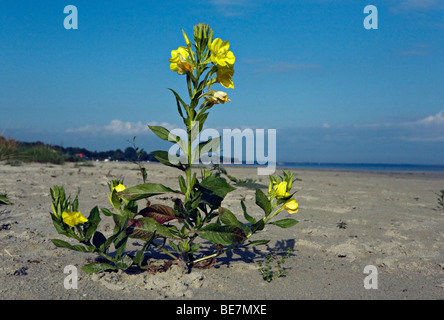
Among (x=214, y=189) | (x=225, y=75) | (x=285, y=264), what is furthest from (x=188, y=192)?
(x=285, y=264)

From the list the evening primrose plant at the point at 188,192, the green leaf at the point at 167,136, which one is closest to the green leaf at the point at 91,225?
the evening primrose plant at the point at 188,192

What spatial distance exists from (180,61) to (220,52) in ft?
0.86

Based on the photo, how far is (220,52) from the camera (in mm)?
2410

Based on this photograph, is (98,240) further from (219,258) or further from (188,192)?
(219,258)

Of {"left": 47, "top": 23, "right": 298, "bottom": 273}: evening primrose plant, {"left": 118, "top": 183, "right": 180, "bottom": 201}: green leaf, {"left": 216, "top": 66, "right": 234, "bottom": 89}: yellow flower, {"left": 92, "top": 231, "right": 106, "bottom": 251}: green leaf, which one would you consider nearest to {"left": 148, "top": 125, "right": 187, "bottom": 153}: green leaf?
{"left": 47, "top": 23, "right": 298, "bottom": 273}: evening primrose plant

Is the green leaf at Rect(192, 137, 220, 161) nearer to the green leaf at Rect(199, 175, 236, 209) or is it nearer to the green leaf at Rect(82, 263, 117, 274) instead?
the green leaf at Rect(199, 175, 236, 209)

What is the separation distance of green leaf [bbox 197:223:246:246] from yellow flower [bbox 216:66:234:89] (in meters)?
0.93

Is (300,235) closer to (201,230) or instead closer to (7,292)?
(201,230)

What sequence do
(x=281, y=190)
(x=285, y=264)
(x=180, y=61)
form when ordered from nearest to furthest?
(x=180, y=61), (x=281, y=190), (x=285, y=264)

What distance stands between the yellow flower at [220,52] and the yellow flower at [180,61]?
0.16 meters

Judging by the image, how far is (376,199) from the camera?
22.7 ft

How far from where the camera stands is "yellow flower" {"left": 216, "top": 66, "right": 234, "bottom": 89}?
246 cm

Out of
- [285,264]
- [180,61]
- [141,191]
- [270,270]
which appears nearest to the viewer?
[180,61]

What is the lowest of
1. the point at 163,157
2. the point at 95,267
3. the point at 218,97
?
the point at 95,267
